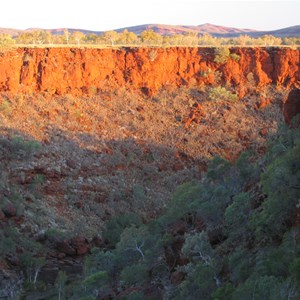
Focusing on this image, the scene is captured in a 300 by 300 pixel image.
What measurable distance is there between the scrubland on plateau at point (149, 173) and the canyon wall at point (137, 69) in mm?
79

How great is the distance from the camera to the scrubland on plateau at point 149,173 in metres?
14.9

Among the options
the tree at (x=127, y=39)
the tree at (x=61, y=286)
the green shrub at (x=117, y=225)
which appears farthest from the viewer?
the tree at (x=127, y=39)

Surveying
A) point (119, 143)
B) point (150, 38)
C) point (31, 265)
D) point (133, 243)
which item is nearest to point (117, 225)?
point (31, 265)

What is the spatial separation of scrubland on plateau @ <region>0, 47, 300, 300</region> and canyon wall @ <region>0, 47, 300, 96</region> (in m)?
0.08

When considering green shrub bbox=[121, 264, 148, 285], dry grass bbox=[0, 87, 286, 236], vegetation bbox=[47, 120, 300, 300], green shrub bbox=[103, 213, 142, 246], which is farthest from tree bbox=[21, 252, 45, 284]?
green shrub bbox=[121, 264, 148, 285]

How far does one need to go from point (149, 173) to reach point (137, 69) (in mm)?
8907

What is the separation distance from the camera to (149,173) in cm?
3222

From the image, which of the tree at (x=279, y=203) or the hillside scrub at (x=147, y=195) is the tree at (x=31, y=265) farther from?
the tree at (x=279, y=203)

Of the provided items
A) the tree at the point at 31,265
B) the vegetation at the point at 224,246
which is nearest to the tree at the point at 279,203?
the vegetation at the point at 224,246

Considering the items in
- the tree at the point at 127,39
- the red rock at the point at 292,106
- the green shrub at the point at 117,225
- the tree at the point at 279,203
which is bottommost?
the green shrub at the point at 117,225

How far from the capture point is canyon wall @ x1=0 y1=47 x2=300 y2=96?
3531cm

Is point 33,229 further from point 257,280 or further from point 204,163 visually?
point 257,280

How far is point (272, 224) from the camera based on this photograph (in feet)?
47.7

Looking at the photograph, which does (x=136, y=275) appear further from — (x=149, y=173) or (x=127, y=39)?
(x=127, y=39)
